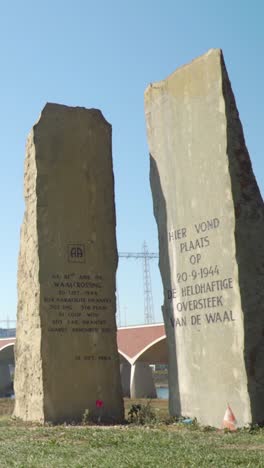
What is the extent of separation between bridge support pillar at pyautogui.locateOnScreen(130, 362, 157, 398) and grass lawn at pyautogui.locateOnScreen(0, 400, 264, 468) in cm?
3473

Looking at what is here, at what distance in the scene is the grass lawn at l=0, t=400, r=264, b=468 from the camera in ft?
24.0

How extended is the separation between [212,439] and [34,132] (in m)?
6.12

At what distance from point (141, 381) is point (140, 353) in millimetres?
3546

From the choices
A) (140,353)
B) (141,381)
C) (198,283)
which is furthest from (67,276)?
(141,381)

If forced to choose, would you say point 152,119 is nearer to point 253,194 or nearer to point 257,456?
point 253,194

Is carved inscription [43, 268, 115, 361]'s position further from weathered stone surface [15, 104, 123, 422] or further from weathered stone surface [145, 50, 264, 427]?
weathered stone surface [145, 50, 264, 427]

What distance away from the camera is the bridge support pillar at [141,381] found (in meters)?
45.2

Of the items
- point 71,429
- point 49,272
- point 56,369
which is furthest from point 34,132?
point 71,429

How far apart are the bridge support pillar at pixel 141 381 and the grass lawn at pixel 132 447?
114ft

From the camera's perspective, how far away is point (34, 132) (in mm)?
12945

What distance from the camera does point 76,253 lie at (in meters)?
13.0

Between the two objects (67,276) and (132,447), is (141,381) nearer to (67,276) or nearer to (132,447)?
(67,276)

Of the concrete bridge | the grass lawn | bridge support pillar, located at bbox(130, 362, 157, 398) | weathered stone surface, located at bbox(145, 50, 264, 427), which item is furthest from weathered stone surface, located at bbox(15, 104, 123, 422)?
bridge support pillar, located at bbox(130, 362, 157, 398)

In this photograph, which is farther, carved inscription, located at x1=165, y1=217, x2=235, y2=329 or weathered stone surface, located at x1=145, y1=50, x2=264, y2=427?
carved inscription, located at x1=165, y1=217, x2=235, y2=329
